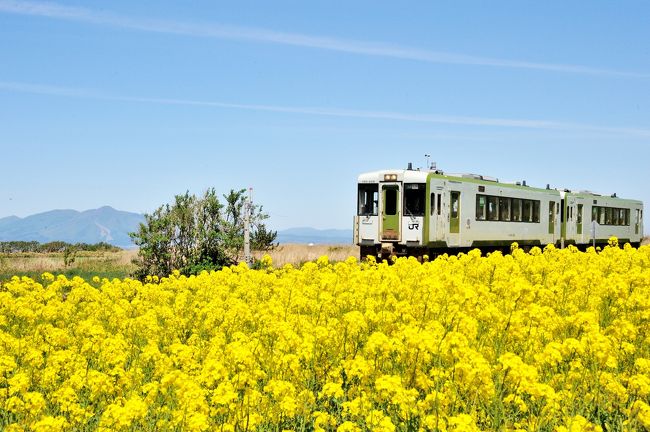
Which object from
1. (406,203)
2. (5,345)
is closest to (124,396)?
(5,345)

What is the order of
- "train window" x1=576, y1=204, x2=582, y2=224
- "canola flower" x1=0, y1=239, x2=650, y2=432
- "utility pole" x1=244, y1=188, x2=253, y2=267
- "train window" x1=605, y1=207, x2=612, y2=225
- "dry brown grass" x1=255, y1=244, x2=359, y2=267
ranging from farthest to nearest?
"train window" x1=605, y1=207, x2=612, y2=225
"train window" x1=576, y1=204, x2=582, y2=224
"dry brown grass" x1=255, y1=244, x2=359, y2=267
"utility pole" x1=244, y1=188, x2=253, y2=267
"canola flower" x1=0, y1=239, x2=650, y2=432

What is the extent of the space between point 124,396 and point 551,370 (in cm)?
352

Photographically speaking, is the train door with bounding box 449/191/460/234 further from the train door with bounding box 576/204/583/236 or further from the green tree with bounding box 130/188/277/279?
the train door with bounding box 576/204/583/236

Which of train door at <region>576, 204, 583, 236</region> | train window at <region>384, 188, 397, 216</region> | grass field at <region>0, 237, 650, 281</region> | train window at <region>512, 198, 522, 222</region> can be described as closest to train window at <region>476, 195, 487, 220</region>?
train window at <region>512, 198, 522, 222</region>

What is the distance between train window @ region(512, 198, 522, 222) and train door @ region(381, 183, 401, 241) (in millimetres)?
5815

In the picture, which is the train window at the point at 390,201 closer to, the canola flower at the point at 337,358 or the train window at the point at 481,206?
the train window at the point at 481,206

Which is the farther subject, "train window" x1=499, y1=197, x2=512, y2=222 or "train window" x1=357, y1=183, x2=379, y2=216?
"train window" x1=499, y1=197, x2=512, y2=222

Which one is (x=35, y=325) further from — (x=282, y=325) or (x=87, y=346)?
(x=282, y=325)

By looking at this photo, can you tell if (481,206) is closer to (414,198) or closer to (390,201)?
(414,198)

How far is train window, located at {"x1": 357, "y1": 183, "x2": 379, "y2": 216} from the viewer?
2235 centimetres

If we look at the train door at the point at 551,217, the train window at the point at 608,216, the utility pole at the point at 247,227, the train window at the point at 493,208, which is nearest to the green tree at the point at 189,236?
the utility pole at the point at 247,227

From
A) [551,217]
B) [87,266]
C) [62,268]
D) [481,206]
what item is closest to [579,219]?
[551,217]

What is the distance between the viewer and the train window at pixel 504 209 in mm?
25047

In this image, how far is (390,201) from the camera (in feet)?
72.4
